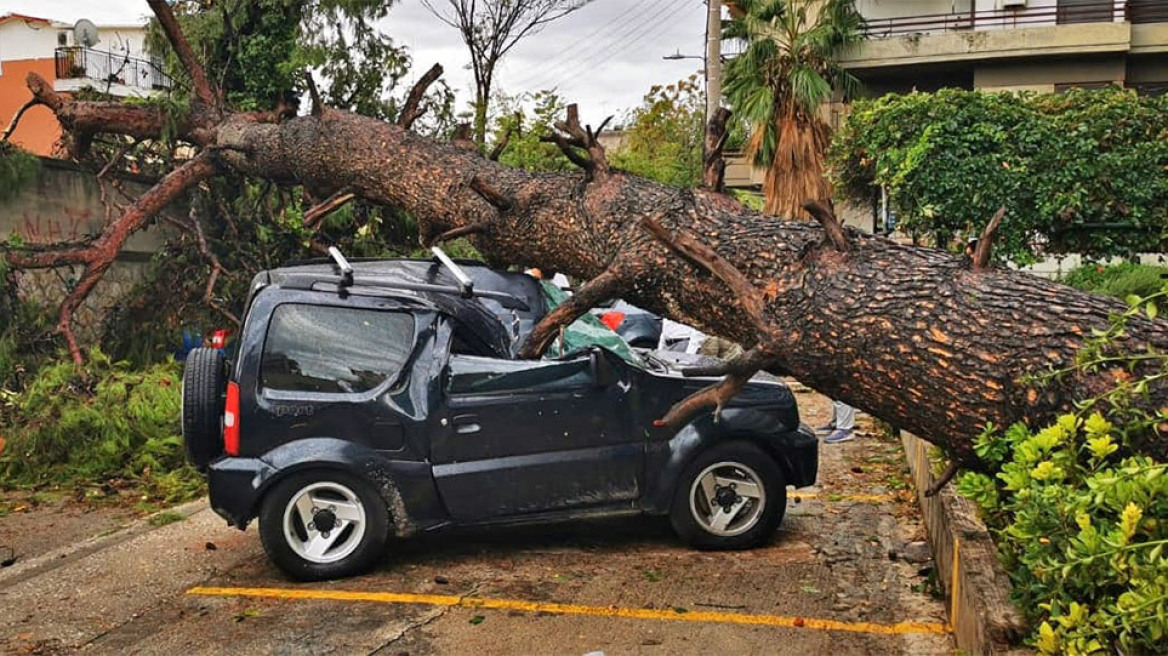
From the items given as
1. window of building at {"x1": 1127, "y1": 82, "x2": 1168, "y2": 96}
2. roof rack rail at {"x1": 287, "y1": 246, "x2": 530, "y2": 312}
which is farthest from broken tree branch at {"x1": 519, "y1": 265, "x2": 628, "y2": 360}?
window of building at {"x1": 1127, "y1": 82, "x2": 1168, "y2": 96}

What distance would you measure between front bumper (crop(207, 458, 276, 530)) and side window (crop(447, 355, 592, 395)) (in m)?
1.15

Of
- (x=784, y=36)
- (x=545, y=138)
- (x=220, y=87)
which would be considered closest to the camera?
(x=545, y=138)

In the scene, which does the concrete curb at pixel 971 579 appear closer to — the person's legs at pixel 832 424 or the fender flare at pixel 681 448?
the fender flare at pixel 681 448

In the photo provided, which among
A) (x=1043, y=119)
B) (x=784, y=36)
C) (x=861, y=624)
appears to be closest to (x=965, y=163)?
(x=1043, y=119)

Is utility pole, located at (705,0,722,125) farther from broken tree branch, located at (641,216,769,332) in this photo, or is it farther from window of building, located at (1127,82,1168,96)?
broken tree branch, located at (641,216,769,332)

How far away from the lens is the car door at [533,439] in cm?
623

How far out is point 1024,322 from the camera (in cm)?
462

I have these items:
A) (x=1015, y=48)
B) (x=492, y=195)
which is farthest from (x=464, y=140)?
(x=1015, y=48)

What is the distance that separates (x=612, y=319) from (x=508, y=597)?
877cm

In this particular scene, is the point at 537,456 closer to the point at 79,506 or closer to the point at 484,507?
the point at 484,507

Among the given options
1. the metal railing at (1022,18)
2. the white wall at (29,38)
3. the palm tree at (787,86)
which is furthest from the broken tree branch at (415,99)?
the white wall at (29,38)

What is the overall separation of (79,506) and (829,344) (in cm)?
611

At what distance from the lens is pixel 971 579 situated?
4.33 metres

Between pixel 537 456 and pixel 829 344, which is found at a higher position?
pixel 829 344
